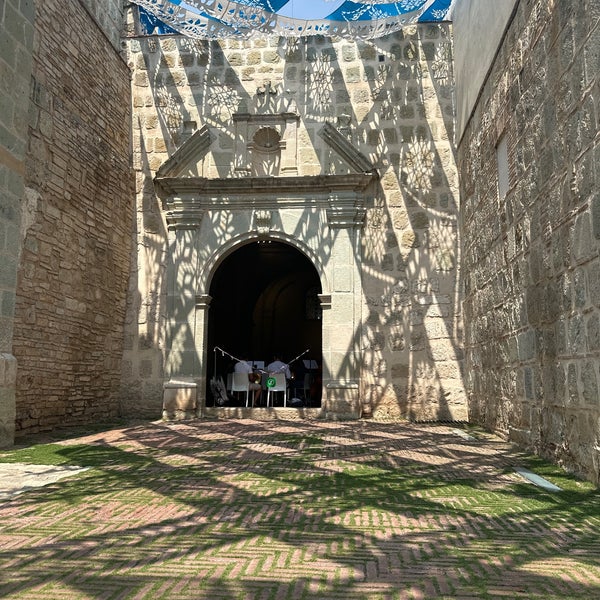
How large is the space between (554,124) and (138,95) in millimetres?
7646

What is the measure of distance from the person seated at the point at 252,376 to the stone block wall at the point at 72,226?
2106mm

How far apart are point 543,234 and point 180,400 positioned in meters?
6.19

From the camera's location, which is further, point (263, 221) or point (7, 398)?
point (263, 221)

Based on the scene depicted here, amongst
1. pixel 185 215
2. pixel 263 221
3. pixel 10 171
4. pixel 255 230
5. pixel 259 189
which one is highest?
pixel 259 189

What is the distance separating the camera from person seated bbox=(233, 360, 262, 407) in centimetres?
1061

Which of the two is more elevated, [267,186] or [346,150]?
[346,150]

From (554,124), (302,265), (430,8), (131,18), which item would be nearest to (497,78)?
(554,124)

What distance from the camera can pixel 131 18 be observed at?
1052cm

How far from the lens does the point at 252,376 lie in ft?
36.3

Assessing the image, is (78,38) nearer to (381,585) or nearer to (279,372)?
(279,372)

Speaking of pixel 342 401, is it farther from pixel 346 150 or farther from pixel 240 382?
pixel 346 150

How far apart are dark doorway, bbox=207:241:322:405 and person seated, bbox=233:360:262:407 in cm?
126

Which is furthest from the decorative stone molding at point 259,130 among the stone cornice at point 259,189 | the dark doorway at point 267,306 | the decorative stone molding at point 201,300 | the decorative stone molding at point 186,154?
the dark doorway at point 267,306

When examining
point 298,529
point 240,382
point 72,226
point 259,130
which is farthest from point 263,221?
point 298,529
